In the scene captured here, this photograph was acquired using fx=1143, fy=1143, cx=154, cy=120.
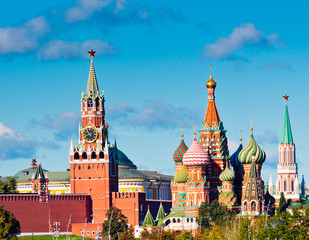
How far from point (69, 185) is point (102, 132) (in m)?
18.8

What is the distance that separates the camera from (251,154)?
153625 millimetres

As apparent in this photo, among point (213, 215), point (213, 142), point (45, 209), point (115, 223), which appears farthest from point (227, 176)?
point (45, 209)

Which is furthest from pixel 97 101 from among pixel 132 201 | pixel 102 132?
pixel 132 201

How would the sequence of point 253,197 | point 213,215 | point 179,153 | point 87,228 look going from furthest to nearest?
point 179,153 < point 87,228 < point 213,215 < point 253,197

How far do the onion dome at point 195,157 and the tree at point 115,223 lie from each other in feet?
36.4

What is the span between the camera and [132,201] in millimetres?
158250

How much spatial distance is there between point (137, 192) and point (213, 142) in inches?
510

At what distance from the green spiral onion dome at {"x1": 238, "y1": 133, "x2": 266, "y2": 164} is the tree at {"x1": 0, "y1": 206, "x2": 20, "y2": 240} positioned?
32.1 m

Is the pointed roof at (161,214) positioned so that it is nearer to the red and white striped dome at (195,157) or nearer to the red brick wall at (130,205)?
the red brick wall at (130,205)

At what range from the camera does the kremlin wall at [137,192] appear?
15075cm

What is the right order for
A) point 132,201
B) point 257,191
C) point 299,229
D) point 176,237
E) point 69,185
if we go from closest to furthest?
point 299,229 < point 176,237 < point 257,191 < point 132,201 < point 69,185

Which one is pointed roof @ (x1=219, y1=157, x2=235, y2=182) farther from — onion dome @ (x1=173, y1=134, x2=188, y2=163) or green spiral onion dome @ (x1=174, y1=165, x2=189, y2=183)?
onion dome @ (x1=173, y1=134, x2=188, y2=163)

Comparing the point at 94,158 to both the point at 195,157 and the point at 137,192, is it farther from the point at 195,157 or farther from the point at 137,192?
the point at 195,157

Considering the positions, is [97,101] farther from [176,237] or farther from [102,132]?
[176,237]
